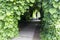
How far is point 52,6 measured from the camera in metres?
4.16

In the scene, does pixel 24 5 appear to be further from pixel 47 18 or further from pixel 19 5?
pixel 47 18

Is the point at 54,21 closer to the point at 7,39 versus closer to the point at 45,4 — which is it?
the point at 45,4

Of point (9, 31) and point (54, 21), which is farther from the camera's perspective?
point (9, 31)

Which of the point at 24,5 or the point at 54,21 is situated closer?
the point at 54,21

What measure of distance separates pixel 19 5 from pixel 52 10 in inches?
43.1

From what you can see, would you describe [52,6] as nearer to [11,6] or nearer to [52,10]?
[52,10]

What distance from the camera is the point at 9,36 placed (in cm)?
455

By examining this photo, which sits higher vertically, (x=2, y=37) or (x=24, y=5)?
(x=24, y=5)

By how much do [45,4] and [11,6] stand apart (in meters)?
1.05

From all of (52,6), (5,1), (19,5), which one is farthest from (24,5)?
(52,6)

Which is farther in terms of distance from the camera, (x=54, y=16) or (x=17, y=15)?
(x=17, y=15)

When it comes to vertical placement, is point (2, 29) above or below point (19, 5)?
below

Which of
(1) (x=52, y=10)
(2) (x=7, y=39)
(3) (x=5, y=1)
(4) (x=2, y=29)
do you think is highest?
(3) (x=5, y=1)

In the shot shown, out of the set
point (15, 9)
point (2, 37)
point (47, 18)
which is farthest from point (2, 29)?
point (47, 18)
